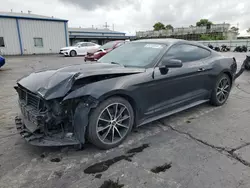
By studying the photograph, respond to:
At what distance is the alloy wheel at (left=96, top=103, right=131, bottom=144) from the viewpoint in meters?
2.59

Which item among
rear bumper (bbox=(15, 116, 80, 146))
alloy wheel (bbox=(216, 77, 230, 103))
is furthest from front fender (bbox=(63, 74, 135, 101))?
alloy wheel (bbox=(216, 77, 230, 103))

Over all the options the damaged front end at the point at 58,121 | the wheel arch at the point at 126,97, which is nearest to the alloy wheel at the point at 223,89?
the wheel arch at the point at 126,97

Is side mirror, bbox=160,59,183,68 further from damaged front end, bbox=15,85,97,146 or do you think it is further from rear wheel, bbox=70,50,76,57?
rear wheel, bbox=70,50,76,57

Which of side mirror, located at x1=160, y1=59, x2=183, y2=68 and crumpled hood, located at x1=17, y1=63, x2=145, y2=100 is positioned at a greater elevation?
side mirror, located at x1=160, y1=59, x2=183, y2=68

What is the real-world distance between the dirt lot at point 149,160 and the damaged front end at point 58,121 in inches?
11.0

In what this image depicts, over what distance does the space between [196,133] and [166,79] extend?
1025 mm

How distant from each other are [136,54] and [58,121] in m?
1.84

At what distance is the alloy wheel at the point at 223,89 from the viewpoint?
4.28 m

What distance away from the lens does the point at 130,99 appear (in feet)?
9.15

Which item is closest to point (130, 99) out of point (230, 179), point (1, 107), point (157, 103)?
point (157, 103)

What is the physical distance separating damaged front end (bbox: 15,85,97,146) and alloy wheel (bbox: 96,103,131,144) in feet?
0.83

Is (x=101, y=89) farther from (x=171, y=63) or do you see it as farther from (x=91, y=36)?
(x=91, y=36)

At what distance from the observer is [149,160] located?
2.44m

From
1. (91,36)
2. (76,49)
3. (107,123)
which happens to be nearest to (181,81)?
(107,123)
